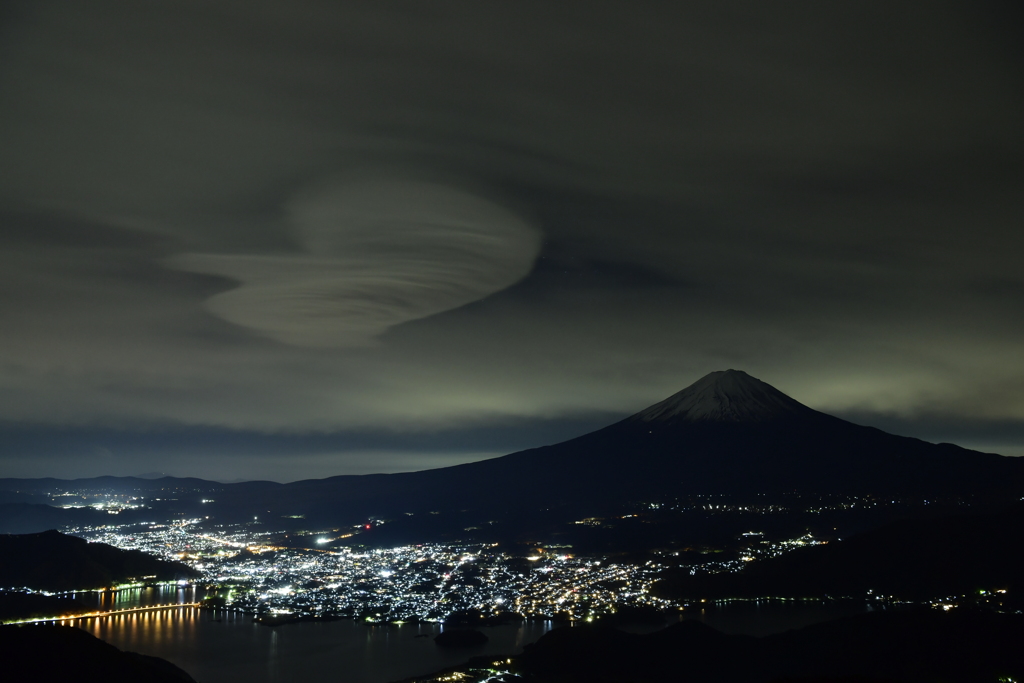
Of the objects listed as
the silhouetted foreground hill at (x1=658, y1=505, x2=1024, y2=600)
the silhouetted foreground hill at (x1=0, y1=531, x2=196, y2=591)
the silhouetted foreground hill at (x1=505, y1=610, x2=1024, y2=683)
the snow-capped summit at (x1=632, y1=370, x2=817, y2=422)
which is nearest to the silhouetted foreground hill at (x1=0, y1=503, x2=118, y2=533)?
the silhouetted foreground hill at (x1=0, y1=531, x2=196, y2=591)

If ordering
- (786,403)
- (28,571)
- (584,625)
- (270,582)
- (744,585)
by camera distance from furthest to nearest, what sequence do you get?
1. (786,403)
2. (270,582)
3. (28,571)
4. (744,585)
5. (584,625)

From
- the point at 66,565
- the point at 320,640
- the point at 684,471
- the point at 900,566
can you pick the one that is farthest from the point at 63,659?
the point at 684,471

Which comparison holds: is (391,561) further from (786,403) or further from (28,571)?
(786,403)

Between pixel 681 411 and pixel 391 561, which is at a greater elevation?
pixel 681 411

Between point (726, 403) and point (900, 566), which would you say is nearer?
point (900, 566)

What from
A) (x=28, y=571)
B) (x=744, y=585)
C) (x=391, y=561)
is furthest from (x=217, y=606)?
(x=744, y=585)

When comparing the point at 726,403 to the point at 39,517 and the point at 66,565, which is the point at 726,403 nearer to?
the point at 66,565

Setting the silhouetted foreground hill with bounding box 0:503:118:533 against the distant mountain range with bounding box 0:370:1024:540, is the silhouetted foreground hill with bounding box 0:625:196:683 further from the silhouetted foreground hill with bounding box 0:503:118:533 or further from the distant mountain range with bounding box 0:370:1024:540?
the silhouetted foreground hill with bounding box 0:503:118:533
